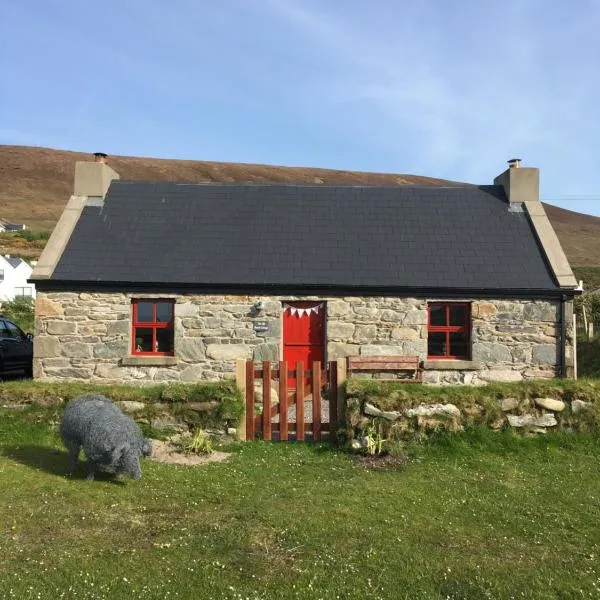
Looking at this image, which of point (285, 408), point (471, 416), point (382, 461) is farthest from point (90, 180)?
point (471, 416)

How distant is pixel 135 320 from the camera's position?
45.0ft

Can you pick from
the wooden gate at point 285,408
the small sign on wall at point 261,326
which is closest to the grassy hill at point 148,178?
the small sign on wall at point 261,326

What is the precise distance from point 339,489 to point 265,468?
1270 millimetres

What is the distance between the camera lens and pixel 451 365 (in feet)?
44.3

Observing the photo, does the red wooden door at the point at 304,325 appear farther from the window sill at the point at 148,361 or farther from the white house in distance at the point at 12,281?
the white house in distance at the point at 12,281

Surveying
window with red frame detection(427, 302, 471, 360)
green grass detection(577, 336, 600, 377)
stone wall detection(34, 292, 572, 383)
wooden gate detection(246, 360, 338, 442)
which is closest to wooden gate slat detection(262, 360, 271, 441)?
wooden gate detection(246, 360, 338, 442)

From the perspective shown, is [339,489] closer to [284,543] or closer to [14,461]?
[284,543]

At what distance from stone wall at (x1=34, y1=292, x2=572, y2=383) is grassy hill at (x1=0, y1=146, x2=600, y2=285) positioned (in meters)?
65.5

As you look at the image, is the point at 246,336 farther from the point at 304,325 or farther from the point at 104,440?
the point at 104,440

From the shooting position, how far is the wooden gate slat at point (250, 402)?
9.25 m

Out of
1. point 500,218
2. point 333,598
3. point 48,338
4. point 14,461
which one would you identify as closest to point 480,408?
point 333,598

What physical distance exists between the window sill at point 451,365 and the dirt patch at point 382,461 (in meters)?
5.42

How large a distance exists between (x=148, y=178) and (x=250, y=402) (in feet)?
284

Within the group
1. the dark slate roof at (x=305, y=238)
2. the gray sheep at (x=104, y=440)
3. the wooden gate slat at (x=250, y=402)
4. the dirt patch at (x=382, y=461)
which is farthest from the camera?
the dark slate roof at (x=305, y=238)
